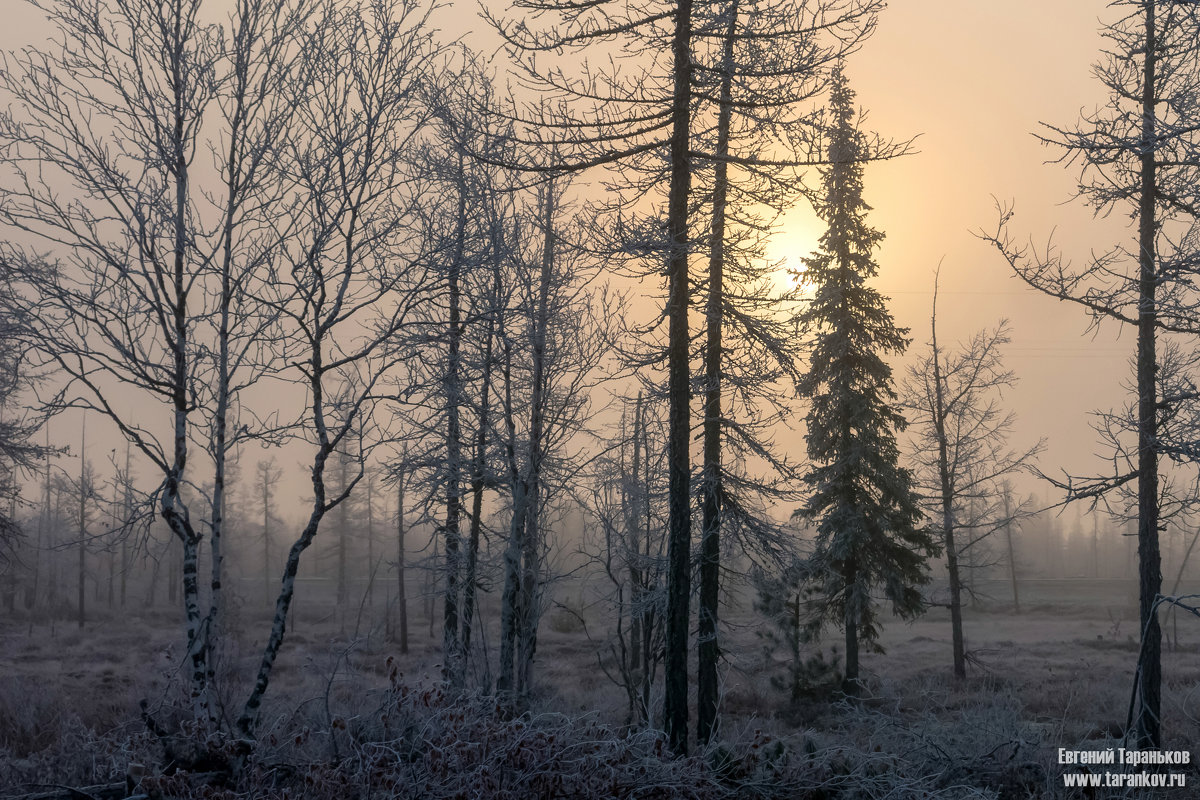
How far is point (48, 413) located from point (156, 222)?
2303 mm

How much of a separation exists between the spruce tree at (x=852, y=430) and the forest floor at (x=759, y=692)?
280 centimetres

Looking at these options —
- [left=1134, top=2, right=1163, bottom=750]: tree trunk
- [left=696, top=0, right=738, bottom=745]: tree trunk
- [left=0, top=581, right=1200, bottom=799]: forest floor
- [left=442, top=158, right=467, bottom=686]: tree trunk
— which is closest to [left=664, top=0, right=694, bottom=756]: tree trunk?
[left=0, top=581, right=1200, bottom=799]: forest floor

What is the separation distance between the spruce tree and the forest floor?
2802 millimetres

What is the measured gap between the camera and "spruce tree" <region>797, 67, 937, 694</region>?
71.8 ft

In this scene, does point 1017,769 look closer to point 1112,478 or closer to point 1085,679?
point 1112,478

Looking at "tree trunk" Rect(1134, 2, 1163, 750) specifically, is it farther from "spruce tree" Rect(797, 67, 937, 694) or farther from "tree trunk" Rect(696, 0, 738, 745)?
"spruce tree" Rect(797, 67, 937, 694)

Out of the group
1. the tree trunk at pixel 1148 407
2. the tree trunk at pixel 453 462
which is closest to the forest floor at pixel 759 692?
the tree trunk at pixel 1148 407

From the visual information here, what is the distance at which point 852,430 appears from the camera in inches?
880

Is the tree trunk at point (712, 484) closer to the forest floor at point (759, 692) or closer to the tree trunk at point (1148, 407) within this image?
the forest floor at point (759, 692)

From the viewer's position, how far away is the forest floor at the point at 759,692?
795 centimetres

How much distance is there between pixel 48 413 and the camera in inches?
333

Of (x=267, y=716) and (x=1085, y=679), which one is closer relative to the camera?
(x=267, y=716)

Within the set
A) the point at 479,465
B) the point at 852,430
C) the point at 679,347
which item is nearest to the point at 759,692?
the point at 852,430

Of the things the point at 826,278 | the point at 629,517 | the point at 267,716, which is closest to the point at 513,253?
the point at 629,517
